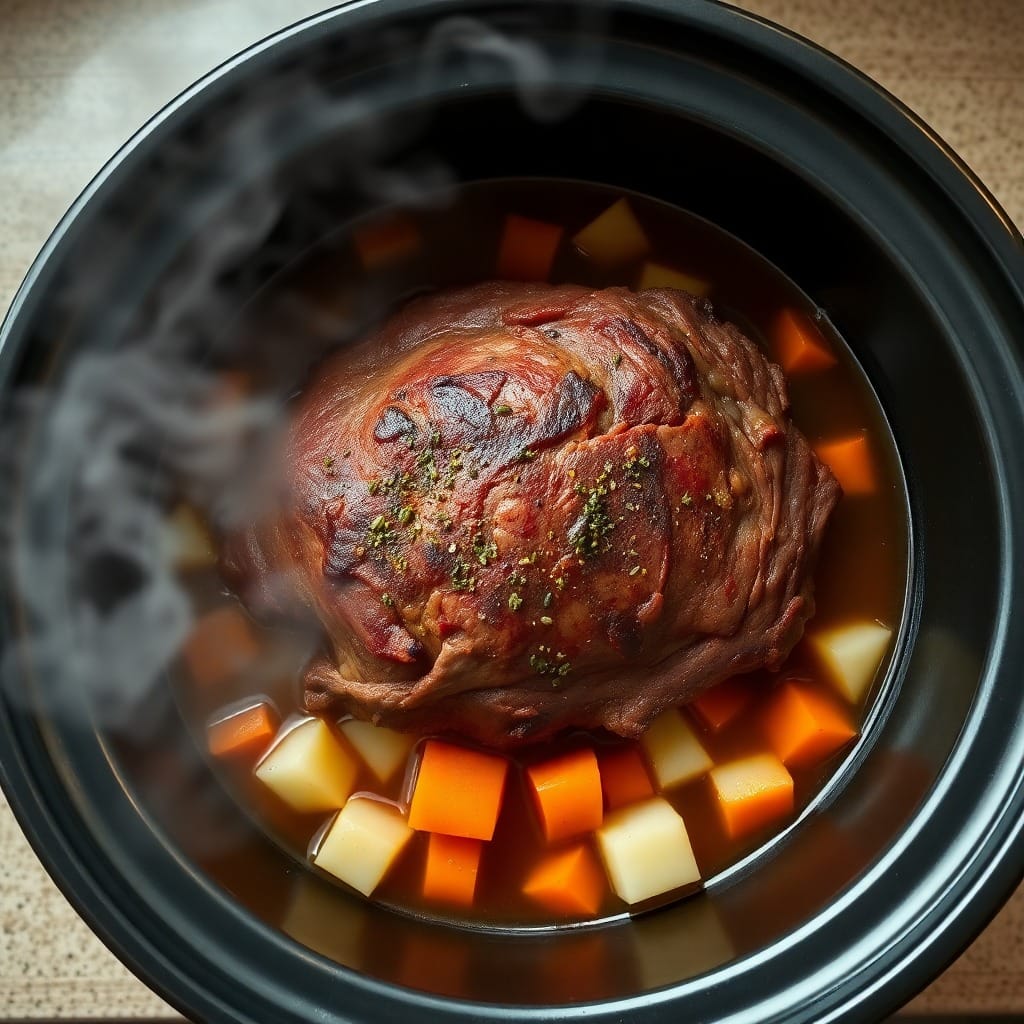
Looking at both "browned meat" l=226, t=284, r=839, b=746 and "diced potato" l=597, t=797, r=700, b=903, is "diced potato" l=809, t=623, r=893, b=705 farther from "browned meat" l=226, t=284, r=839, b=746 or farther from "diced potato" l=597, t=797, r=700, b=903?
"diced potato" l=597, t=797, r=700, b=903

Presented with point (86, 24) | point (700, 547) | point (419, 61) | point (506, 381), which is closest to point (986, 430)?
point (700, 547)

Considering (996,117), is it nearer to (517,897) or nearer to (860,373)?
(860,373)

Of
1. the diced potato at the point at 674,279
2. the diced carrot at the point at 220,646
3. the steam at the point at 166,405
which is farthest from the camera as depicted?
the diced potato at the point at 674,279

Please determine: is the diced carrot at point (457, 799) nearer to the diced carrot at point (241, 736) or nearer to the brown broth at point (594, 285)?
the brown broth at point (594, 285)

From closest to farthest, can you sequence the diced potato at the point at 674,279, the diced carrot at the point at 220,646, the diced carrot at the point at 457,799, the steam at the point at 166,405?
1. the steam at the point at 166,405
2. the diced carrot at the point at 457,799
3. the diced carrot at the point at 220,646
4. the diced potato at the point at 674,279

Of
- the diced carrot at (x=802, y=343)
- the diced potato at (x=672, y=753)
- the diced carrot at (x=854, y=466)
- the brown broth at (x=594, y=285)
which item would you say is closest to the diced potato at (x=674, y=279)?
the brown broth at (x=594, y=285)

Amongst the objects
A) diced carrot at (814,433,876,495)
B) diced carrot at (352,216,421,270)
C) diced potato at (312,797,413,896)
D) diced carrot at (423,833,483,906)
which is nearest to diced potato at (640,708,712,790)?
diced carrot at (423,833,483,906)
